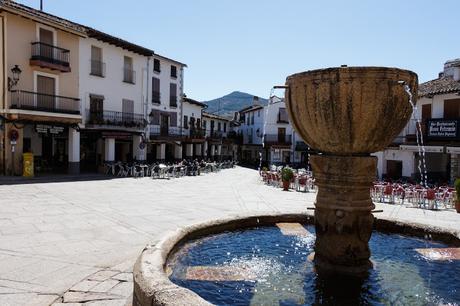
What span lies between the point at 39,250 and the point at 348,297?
520cm

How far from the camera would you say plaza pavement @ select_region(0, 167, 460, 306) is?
15.4 feet

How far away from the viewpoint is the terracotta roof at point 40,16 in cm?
2016

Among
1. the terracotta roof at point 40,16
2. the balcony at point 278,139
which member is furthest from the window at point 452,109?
A: the balcony at point 278,139

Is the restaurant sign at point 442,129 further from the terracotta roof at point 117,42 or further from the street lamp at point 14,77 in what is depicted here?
the street lamp at point 14,77

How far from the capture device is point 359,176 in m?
4.75

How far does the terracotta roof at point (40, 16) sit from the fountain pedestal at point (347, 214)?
21.5m

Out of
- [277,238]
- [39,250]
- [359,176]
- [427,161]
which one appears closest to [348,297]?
[359,176]

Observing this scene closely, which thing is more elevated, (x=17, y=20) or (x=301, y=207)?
(x=17, y=20)

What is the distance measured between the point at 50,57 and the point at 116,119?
658 centimetres

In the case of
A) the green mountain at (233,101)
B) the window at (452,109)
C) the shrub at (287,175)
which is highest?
the green mountain at (233,101)

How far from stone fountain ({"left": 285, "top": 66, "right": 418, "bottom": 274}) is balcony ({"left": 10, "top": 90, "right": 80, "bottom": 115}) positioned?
2022cm

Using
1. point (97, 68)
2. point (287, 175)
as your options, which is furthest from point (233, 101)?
point (287, 175)

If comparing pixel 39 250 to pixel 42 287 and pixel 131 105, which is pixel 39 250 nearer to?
pixel 42 287

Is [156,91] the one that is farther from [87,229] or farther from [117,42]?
[87,229]
